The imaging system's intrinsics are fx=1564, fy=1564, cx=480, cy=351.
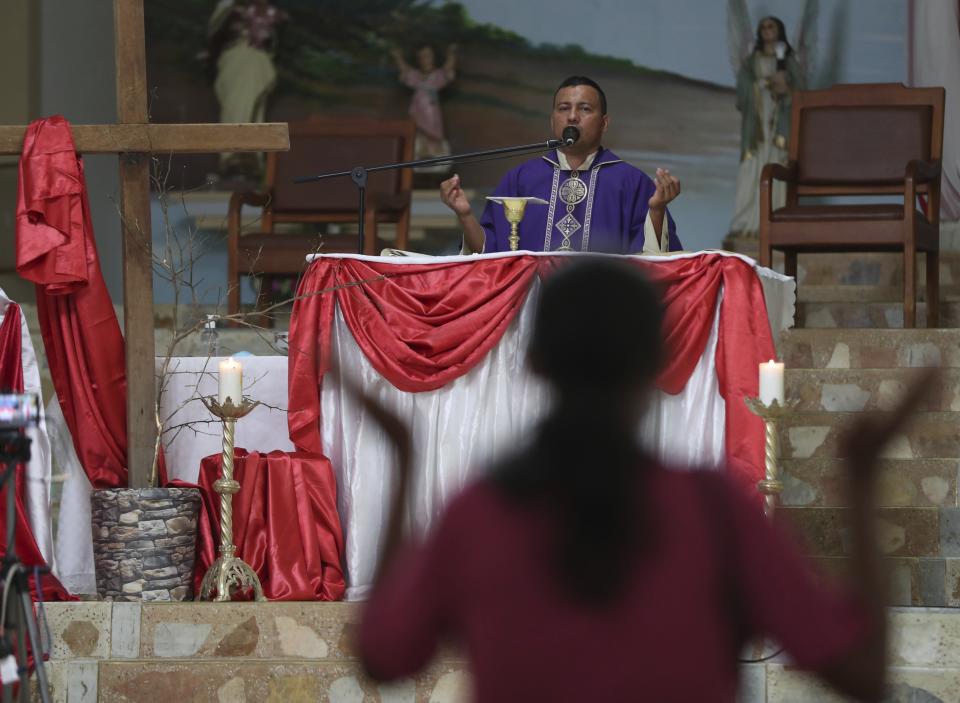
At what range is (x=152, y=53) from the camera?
984 centimetres

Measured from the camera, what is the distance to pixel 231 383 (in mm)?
4238

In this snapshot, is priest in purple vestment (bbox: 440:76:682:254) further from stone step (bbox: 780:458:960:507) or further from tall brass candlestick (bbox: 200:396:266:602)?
tall brass candlestick (bbox: 200:396:266:602)

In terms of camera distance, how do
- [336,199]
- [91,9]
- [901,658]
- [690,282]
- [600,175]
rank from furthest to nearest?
1. [91,9]
2. [336,199]
3. [600,175]
4. [690,282]
5. [901,658]

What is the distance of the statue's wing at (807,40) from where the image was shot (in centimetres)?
937

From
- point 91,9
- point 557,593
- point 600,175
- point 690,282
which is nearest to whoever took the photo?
point 557,593

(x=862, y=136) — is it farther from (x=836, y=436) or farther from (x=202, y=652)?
(x=202, y=652)

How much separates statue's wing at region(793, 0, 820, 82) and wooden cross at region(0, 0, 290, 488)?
5.61 m

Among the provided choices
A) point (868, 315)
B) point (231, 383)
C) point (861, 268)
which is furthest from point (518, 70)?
point (231, 383)

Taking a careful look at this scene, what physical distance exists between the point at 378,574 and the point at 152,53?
8.92 metres

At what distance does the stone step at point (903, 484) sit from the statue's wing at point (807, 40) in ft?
15.6

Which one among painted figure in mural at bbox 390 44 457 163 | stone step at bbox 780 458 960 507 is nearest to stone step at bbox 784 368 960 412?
stone step at bbox 780 458 960 507

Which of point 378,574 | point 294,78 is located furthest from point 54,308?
point 294,78

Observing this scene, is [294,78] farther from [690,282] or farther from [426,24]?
[690,282]

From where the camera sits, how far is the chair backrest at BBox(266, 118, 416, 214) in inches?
301
